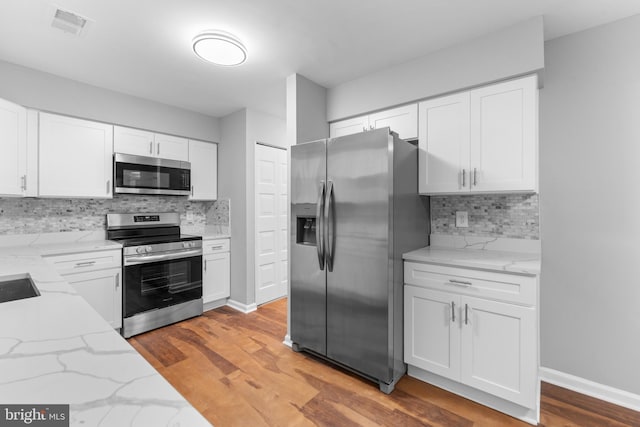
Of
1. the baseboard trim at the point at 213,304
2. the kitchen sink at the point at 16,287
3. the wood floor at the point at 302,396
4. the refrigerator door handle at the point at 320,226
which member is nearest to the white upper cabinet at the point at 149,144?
the baseboard trim at the point at 213,304

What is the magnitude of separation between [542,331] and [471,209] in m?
1.03

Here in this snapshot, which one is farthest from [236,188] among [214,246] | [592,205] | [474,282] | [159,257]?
[592,205]

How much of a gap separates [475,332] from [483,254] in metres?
0.58

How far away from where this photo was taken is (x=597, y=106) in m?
2.03

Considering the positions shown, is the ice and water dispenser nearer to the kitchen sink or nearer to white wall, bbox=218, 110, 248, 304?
white wall, bbox=218, 110, 248, 304

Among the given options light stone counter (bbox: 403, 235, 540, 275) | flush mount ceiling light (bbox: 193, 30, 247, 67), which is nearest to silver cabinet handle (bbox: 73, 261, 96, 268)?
flush mount ceiling light (bbox: 193, 30, 247, 67)

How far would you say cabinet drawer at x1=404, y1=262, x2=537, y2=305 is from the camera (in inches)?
68.5

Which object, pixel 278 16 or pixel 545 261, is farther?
pixel 545 261

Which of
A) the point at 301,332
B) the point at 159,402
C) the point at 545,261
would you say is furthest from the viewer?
the point at 301,332

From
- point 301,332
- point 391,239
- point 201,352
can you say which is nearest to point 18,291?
point 201,352

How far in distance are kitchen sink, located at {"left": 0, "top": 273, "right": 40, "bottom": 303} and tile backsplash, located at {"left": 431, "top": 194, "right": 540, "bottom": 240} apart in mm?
2769

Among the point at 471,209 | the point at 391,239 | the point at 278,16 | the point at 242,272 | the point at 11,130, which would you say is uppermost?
the point at 278,16

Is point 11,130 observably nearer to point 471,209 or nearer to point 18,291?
point 18,291

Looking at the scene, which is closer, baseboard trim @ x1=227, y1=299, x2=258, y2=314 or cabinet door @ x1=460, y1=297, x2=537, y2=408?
cabinet door @ x1=460, y1=297, x2=537, y2=408
